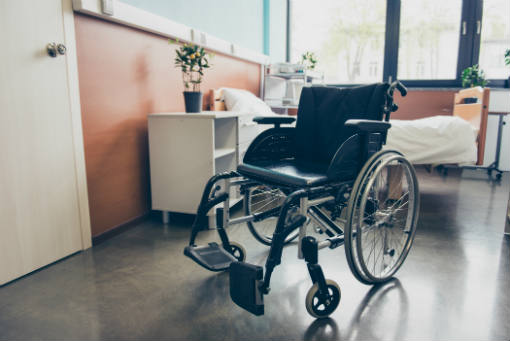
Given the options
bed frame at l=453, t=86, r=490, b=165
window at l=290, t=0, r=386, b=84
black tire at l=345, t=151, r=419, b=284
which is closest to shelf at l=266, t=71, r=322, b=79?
window at l=290, t=0, r=386, b=84

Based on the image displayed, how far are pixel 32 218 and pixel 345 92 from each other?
59.7 inches

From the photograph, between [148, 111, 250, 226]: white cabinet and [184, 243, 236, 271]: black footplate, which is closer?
[184, 243, 236, 271]: black footplate

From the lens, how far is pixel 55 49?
5.56 ft

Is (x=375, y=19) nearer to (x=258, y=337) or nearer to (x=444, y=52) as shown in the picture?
(x=444, y=52)

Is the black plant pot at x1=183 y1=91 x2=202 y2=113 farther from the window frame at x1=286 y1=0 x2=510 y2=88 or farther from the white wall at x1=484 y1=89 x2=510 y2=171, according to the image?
the white wall at x1=484 y1=89 x2=510 y2=171

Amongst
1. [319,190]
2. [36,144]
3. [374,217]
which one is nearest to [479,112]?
[374,217]

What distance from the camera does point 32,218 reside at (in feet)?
5.50

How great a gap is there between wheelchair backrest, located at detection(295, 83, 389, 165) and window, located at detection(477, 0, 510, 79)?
11.6 feet

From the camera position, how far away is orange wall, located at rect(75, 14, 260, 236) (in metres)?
1.96

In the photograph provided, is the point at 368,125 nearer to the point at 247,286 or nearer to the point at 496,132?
the point at 247,286

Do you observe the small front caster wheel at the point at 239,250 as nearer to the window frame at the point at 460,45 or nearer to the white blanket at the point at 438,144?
the white blanket at the point at 438,144

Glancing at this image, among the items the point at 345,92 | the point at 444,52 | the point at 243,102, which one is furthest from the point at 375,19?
the point at 345,92

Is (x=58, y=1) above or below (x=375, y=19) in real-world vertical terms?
below

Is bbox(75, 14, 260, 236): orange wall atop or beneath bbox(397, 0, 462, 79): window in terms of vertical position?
beneath
